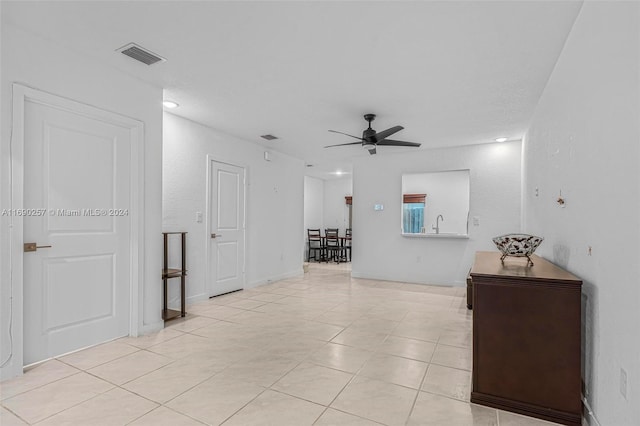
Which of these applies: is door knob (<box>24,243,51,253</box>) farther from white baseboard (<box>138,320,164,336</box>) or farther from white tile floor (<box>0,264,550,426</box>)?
white baseboard (<box>138,320,164,336</box>)

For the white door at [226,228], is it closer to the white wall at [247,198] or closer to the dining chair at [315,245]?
the white wall at [247,198]

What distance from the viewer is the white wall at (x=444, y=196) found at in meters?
6.30

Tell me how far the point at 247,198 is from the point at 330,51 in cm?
346

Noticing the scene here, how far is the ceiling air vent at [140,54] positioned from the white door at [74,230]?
683 millimetres

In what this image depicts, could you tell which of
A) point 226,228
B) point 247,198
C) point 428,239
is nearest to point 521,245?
point 428,239

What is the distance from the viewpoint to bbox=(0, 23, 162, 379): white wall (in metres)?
2.37

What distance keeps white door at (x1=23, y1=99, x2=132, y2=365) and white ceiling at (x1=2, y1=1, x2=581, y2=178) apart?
700mm

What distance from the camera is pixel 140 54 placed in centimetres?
279

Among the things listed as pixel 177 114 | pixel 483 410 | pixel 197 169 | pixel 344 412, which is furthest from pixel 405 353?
pixel 177 114

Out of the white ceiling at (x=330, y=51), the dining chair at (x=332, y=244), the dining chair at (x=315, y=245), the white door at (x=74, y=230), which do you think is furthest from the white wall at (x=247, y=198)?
the dining chair at (x=315, y=245)

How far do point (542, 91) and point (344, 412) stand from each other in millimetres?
3612

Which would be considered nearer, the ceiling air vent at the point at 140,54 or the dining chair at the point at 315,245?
the ceiling air vent at the point at 140,54

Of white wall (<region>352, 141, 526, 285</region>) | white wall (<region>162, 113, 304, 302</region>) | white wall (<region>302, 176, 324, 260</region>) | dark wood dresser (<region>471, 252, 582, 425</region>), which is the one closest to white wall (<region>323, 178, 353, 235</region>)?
white wall (<region>302, 176, 324, 260</region>)

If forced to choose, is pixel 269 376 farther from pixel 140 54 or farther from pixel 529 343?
pixel 140 54
